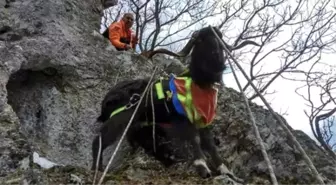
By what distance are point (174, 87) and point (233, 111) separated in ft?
3.99

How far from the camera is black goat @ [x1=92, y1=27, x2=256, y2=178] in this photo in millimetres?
5559

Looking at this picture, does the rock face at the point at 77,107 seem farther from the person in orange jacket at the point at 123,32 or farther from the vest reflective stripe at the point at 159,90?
the vest reflective stripe at the point at 159,90

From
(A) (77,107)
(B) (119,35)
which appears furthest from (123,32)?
(A) (77,107)

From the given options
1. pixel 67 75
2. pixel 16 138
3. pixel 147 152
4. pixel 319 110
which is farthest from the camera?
pixel 319 110

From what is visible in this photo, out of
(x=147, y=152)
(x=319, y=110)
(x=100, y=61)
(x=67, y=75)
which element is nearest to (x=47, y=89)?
(x=67, y=75)

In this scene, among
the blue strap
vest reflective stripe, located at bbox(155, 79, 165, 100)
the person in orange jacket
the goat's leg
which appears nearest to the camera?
the blue strap

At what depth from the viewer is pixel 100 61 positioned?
26.9 ft

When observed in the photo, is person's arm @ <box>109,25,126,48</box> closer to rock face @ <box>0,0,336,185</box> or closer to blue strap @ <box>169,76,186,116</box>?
rock face @ <box>0,0,336,185</box>

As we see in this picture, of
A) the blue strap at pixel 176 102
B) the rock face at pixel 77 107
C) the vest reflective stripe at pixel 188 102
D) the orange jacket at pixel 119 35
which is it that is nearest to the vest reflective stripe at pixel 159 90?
the blue strap at pixel 176 102

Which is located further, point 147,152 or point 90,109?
point 90,109

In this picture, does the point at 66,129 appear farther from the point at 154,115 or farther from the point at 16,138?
the point at 16,138

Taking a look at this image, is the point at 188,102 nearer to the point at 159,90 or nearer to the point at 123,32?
the point at 159,90

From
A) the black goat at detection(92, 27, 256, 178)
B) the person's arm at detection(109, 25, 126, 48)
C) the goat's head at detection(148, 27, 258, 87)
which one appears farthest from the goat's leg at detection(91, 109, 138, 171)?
the person's arm at detection(109, 25, 126, 48)

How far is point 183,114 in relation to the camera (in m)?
5.73
